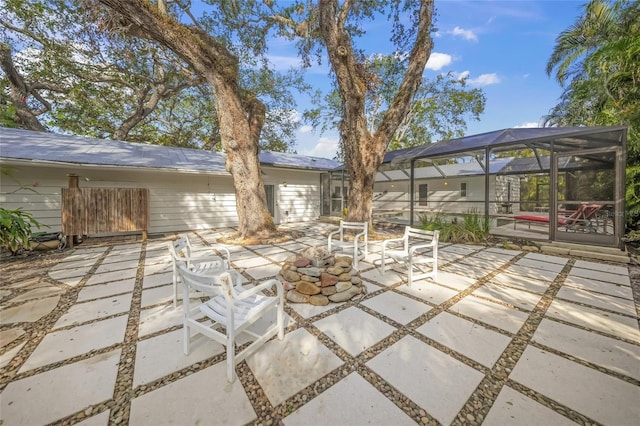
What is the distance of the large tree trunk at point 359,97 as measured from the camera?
18.9ft

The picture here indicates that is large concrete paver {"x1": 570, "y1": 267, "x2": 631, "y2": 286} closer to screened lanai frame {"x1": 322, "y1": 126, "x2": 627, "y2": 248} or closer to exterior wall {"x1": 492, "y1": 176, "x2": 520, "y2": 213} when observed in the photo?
screened lanai frame {"x1": 322, "y1": 126, "x2": 627, "y2": 248}

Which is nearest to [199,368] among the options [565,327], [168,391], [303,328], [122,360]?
[168,391]

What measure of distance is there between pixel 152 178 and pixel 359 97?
23.4 ft

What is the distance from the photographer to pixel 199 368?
1770mm

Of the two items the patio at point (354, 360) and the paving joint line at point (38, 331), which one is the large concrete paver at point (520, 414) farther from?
the paving joint line at point (38, 331)

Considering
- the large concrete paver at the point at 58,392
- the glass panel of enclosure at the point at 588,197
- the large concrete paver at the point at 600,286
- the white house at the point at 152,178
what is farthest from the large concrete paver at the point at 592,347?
the white house at the point at 152,178

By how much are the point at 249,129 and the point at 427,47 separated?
16.3ft

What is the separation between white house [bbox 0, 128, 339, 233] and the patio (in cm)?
380

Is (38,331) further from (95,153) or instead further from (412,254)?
(95,153)

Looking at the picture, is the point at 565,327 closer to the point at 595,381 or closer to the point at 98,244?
the point at 595,381

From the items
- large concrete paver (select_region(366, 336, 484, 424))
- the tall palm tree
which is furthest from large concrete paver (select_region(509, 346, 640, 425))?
the tall palm tree

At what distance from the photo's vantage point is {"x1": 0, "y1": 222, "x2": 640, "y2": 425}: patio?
1.41 metres

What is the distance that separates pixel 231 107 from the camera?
6035 millimetres

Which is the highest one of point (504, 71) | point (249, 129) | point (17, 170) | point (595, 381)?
point (504, 71)
